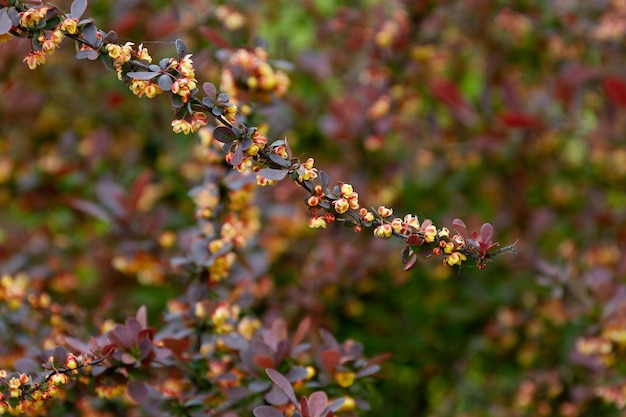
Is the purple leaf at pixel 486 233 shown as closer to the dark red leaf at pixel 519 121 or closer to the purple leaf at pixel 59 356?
the purple leaf at pixel 59 356

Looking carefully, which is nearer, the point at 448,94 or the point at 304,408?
the point at 304,408

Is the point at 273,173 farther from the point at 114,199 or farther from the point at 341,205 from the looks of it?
the point at 114,199

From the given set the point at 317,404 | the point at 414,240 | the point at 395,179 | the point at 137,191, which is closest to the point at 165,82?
the point at 414,240

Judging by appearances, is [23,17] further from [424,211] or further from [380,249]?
[424,211]

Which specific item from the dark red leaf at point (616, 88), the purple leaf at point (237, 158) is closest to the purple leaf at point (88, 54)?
the purple leaf at point (237, 158)

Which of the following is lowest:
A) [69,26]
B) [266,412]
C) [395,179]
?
[266,412]

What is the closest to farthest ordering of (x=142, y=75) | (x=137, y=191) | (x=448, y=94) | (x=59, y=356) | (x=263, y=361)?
(x=142, y=75) < (x=59, y=356) < (x=263, y=361) < (x=137, y=191) < (x=448, y=94)
